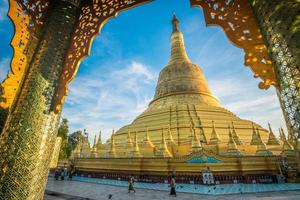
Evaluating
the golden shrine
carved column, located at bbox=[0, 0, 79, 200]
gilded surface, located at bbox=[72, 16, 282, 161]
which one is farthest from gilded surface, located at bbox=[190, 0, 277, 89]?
gilded surface, located at bbox=[72, 16, 282, 161]

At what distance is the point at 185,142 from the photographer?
15883mm

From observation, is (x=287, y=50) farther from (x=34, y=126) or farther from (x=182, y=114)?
(x=182, y=114)

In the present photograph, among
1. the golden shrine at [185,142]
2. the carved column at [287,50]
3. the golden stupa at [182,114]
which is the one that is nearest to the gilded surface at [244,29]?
the carved column at [287,50]

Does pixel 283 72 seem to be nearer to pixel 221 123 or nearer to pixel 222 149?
pixel 222 149

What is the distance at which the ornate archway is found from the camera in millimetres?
2170

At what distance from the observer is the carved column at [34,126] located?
2.50 metres

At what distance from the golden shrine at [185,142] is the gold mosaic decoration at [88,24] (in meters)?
8.83

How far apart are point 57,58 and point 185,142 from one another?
555 inches

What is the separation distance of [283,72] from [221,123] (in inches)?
695

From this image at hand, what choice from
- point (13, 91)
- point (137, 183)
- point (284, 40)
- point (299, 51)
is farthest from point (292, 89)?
point (137, 183)

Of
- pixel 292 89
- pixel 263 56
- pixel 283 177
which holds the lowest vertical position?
pixel 283 177

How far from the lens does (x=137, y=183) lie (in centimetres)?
1250

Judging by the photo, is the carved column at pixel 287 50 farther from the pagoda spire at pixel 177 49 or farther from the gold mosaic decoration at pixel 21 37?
the pagoda spire at pixel 177 49

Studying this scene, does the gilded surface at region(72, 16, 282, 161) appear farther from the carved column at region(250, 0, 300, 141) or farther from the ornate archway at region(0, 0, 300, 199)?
the carved column at region(250, 0, 300, 141)
